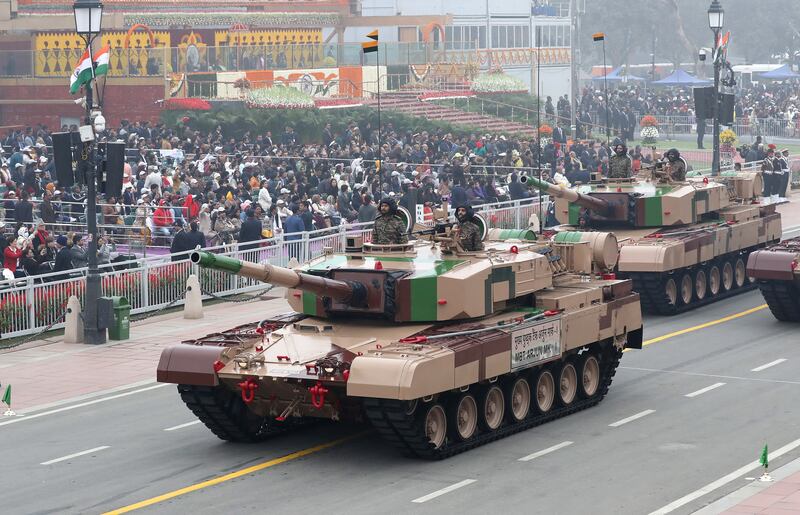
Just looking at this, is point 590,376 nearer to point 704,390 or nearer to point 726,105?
point 704,390

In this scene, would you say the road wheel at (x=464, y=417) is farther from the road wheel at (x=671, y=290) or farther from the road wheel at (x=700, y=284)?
the road wheel at (x=700, y=284)

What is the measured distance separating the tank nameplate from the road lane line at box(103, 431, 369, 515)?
2230 millimetres

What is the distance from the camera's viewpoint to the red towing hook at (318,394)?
18.0 meters

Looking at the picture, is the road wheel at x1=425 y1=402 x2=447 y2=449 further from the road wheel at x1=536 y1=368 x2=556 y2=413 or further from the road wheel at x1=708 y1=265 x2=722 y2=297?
the road wheel at x1=708 y1=265 x2=722 y2=297

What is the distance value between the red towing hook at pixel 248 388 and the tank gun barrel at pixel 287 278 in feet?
4.02

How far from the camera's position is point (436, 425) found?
1855 cm

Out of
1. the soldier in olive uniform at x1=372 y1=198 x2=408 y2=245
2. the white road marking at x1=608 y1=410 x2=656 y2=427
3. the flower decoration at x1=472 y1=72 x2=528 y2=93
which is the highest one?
the flower decoration at x1=472 y1=72 x2=528 y2=93

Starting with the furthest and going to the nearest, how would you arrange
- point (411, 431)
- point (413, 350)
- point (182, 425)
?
1. point (182, 425)
2. point (413, 350)
3. point (411, 431)

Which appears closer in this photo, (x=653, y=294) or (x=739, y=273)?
(x=653, y=294)

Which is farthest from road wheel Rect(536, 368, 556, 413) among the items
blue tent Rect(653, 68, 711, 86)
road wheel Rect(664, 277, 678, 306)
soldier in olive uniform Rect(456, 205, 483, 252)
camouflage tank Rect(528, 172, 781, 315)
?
blue tent Rect(653, 68, 711, 86)

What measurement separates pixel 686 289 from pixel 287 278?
14.1 m

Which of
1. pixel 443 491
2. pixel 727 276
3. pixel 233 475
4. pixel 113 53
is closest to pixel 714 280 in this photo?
pixel 727 276

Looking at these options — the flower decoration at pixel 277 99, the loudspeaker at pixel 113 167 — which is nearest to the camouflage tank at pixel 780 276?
the loudspeaker at pixel 113 167

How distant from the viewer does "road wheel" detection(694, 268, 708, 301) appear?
31.2 metres
